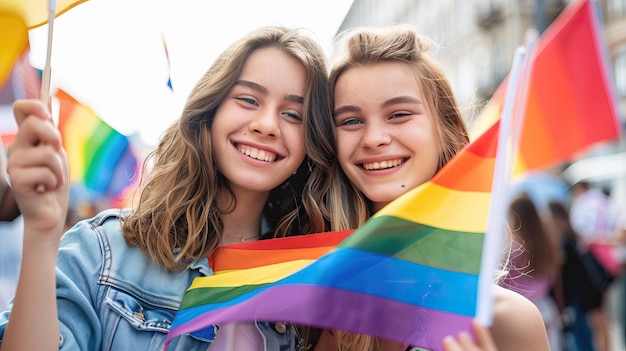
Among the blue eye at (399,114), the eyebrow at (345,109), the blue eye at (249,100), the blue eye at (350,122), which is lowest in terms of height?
the blue eye at (249,100)

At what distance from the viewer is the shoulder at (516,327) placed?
2377 millimetres

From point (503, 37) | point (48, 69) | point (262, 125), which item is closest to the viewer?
point (48, 69)

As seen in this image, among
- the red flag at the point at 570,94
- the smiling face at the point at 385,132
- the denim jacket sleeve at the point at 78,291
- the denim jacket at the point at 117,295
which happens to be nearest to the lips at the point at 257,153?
the smiling face at the point at 385,132

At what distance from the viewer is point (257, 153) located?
2592 mm

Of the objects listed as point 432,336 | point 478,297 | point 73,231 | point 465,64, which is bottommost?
point 73,231

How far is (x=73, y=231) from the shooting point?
2457 millimetres

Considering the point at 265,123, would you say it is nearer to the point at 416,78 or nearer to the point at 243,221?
the point at 243,221

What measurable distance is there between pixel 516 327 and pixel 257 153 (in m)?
1.15

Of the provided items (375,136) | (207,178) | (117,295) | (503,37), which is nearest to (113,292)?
(117,295)

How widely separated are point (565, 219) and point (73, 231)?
5.51 meters

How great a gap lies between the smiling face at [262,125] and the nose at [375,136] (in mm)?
259

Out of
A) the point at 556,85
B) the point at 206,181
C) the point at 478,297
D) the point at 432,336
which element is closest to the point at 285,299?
the point at 432,336

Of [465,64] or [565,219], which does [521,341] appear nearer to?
[565,219]

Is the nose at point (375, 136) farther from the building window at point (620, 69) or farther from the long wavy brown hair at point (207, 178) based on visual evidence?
the building window at point (620, 69)
